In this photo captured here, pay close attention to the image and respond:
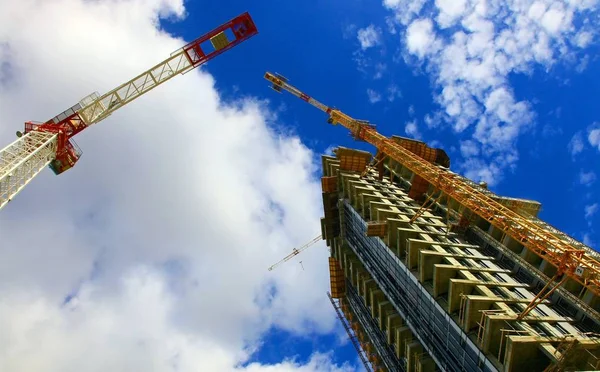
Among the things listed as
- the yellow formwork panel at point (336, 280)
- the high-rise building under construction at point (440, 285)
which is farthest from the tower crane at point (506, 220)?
the yellow formwork panel at point (336, 280)

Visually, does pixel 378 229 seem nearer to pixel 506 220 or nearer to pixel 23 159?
pixel 506 220

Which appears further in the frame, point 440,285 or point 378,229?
point 378,229

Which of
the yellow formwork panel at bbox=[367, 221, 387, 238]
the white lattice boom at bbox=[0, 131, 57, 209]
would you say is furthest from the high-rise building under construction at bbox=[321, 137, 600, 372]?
the white lattice boom at bbox=[0, 131, 57, 209]

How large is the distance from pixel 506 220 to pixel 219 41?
42.8 m

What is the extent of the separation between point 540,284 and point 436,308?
423 inches

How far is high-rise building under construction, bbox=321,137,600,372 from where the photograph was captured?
995 inches

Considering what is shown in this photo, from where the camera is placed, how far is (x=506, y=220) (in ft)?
126

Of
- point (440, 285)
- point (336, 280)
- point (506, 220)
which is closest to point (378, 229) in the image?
point (440, 285)

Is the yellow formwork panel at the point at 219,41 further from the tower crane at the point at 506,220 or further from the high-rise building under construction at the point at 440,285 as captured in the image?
the tower crane at the point at 506,220

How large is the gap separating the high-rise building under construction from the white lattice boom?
33.2 metres

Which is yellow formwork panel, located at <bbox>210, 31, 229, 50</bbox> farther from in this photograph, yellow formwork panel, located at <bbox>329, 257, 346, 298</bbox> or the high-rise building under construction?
yellow formwork panel, located at <bbox>329, 257, 346, 298</bbox>

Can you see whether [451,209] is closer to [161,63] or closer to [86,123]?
[161,63]

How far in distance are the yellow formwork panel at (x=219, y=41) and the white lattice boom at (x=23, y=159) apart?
939 inches

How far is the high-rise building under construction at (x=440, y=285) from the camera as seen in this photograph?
25281 mm
